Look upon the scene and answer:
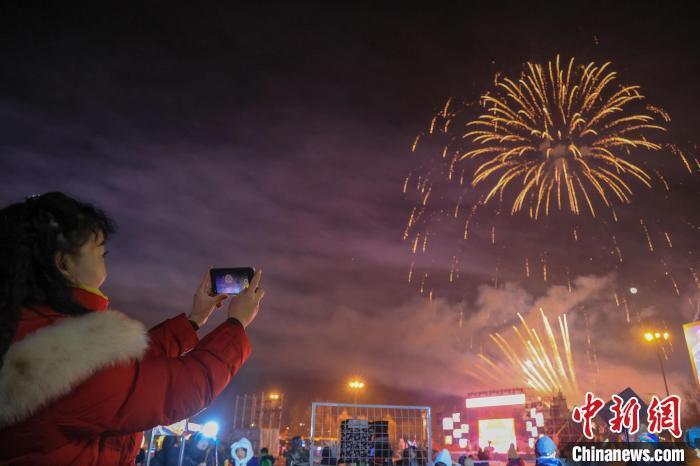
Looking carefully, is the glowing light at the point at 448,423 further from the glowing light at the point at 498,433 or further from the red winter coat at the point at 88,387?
the red winter coat at the point at 88,387

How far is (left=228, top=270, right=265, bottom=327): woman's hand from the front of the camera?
2164mm

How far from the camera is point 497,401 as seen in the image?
218 feet

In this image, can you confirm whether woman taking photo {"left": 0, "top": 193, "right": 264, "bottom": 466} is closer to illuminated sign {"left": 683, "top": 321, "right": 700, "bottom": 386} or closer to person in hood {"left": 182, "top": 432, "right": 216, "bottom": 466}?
person in hood {"left": 182, "top": 432, "right": 216, "bottom": 466}

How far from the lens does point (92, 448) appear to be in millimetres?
1705

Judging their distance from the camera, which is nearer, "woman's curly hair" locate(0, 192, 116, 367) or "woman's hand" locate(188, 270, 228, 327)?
"woman's curly hair" locate(0, 192, 116, 367)

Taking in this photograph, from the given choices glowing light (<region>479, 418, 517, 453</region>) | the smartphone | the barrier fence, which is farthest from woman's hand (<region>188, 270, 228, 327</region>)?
glowing light (<region>479, 418, 517, 453</region>)

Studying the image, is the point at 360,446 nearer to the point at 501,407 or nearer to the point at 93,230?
the point at 93,230

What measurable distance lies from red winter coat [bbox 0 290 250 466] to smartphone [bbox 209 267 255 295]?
0.94m

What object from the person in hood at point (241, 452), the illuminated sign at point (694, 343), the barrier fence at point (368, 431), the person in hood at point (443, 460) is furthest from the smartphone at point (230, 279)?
the illuminated sign at point (694, 343)

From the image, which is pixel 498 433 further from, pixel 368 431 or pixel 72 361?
pixel 72 361

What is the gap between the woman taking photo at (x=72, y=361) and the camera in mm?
1566

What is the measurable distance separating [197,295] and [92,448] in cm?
126

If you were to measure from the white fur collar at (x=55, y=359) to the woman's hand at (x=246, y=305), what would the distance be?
491 mm

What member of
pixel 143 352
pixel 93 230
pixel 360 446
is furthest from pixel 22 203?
pixel 360 446
